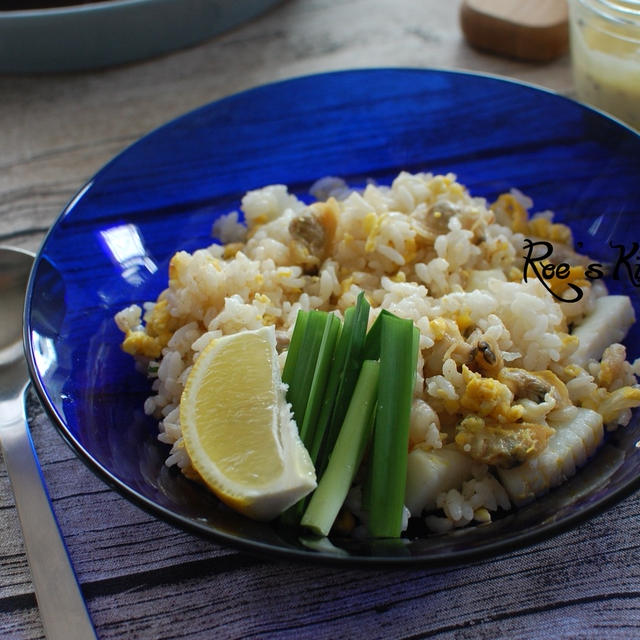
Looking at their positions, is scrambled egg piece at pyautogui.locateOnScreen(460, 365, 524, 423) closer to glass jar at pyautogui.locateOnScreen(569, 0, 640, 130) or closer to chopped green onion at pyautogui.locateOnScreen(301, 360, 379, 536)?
chopped green onion at pyautogui.locateOnScreen(301, 360, 379, 536)

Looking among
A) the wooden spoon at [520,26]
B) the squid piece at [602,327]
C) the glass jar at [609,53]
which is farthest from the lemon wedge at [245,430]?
the wooden spoon at [520,26]

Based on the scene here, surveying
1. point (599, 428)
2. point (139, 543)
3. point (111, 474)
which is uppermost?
point (111, 474)

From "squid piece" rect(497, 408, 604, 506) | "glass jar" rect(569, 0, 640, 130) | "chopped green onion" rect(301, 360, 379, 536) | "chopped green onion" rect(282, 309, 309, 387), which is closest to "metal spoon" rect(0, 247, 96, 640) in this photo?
"chopped green onion" rect(301, 360, 379, 536)

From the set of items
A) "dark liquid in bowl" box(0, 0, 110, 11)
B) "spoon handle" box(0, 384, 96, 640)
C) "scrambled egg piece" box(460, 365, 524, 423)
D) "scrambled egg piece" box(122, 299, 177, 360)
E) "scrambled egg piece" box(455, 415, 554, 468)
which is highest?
"dark liquid in bowl" box(0, 0, 110, 11)

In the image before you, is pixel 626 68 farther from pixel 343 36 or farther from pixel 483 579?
pixel 483 579

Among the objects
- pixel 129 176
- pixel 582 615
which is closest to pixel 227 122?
pixel 129 176

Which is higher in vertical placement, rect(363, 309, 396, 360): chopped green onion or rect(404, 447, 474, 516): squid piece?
rect(363, 309, 396, 360): chopped green onion
